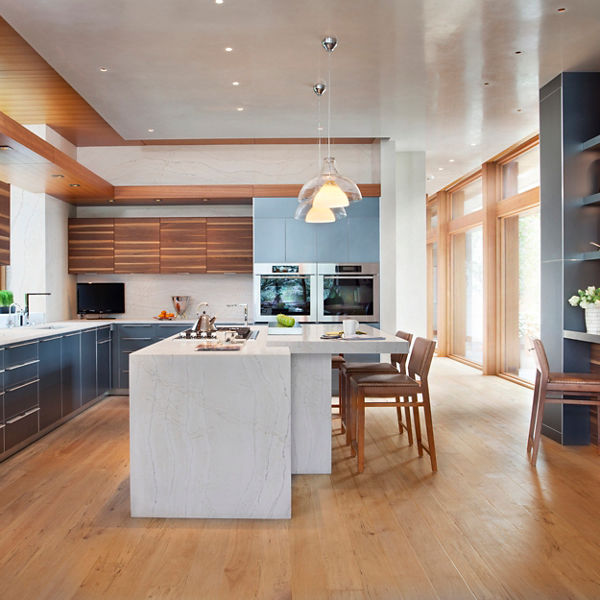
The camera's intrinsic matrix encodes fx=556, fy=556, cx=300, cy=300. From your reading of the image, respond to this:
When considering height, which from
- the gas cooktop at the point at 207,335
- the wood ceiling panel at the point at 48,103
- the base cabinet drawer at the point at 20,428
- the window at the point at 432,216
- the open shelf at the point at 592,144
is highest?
the wood ceiling panel at the point at 48,103

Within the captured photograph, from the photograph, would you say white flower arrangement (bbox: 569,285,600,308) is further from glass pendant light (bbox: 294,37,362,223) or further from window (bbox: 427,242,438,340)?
window (bbox: 427,242,438,340)

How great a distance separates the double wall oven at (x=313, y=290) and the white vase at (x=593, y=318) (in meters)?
2.54

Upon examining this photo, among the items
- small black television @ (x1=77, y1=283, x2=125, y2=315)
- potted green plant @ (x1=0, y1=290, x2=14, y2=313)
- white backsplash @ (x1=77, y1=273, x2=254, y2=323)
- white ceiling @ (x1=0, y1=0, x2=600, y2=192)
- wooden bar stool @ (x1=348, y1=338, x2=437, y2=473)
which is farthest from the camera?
white backsplash @ (x1=77, y1=273, x2=254, y2=323)

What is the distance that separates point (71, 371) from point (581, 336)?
433 cm

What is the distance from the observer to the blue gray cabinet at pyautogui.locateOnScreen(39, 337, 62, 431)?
4.48 m

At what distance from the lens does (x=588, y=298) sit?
4078 millimetres

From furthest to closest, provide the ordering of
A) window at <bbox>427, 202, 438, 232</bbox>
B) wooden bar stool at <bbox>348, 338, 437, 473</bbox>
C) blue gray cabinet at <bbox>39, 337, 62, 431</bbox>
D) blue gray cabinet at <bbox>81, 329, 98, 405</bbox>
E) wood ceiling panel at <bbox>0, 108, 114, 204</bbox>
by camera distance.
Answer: window at <bbox>427, 202, 438, 232</bbox> → blue gray cabinet at <bbox>81, 329, 98, 405</bbox> → blue gray cabinet at <bbox>39, 337, 62, 431</bbox> → wood ceiling panel at <bbox>0, 108, 114, 204</bbox> → wooden bar stool at <bbox>348, 338, 437, 473</bbox>

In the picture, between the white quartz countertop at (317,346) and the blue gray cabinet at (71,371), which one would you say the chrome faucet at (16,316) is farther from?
the white quartz countertop at (317,346)

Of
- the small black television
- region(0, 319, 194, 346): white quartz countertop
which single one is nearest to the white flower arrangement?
region(0, 319, 194, 346): white quartz countertop

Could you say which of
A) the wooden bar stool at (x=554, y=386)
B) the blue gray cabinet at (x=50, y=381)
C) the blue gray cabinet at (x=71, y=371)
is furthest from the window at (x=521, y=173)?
the blue gray cabinet at (x=50, y=381)

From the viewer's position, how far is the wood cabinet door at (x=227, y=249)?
21.7 feet

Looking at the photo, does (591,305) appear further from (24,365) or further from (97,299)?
(97,299)

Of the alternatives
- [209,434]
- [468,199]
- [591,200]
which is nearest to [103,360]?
[209,434]

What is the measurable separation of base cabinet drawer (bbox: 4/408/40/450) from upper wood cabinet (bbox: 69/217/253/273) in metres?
2.60
